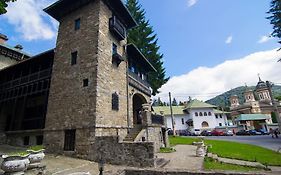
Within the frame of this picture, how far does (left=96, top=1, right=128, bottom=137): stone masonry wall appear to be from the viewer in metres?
12.7

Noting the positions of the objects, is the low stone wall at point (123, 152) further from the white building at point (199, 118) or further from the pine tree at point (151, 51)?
the white building at point (199, 118)

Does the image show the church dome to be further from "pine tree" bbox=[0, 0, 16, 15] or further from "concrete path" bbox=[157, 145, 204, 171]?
"pine tree" bbox=[0, 0, 16, 15]

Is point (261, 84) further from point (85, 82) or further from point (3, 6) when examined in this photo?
point (3, 6)

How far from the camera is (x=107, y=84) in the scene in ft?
45.6

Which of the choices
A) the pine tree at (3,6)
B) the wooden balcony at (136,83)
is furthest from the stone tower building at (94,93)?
the pine tree at (3,6)

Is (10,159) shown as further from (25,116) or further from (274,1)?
(274,1)

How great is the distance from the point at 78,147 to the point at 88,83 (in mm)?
4422

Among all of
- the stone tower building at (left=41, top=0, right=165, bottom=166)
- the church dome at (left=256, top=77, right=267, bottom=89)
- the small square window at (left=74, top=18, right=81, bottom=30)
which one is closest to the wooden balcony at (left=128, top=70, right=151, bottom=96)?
the stone tower building at (left=41, top=0, right=165, bottom=166)

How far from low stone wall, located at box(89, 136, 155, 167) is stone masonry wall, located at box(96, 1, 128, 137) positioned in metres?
0.93

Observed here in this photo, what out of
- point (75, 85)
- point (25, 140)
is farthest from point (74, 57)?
point (25, 140)

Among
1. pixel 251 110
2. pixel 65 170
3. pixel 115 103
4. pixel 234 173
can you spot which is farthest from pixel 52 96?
pixel 251 110

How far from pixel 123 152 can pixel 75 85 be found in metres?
6.33

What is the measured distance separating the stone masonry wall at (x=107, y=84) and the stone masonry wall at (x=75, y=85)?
1.24 feet

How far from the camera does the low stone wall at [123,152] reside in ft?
33.1
